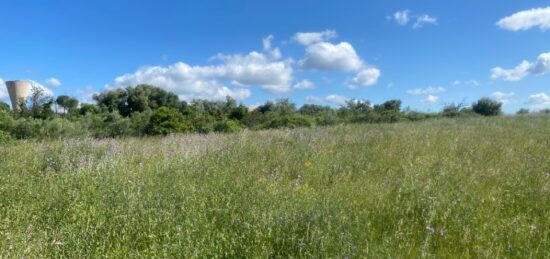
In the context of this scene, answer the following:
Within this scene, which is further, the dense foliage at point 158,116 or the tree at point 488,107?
the tree at point 488,107

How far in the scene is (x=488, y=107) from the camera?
36.2 m

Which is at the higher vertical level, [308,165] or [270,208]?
[308,165]

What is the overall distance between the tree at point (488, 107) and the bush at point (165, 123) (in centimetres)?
3084

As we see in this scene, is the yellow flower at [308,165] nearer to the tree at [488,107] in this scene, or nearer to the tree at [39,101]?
the tree at [39,101]

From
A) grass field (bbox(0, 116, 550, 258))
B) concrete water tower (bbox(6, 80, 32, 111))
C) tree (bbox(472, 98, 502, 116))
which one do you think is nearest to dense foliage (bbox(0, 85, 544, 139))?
tree (bbox(472, 98, 502, 116))

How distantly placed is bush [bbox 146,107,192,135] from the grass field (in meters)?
10.6

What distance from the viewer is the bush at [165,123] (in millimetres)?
16109

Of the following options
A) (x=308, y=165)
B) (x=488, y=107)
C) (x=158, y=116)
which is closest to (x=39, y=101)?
(x=158, y=116)

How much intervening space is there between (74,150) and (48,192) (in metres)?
2.32

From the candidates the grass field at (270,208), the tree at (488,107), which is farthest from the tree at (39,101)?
the tree at (488,107)

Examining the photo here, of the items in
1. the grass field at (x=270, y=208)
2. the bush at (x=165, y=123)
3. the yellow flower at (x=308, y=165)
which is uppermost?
the bush at (x=165, y=123)

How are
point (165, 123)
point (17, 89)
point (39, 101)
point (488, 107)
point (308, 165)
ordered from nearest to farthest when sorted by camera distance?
point (308, 165) → point (165, 123) → point (39, 101) → point (17, 89) → point (488, 107)

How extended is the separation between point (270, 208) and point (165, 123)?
45.6 ft

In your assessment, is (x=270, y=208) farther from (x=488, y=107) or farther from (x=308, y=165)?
(x=488, y=107)
